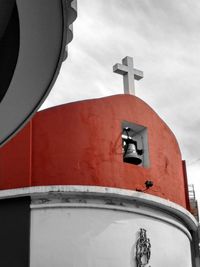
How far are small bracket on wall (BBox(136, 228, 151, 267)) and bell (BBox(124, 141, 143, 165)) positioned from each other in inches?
58.6

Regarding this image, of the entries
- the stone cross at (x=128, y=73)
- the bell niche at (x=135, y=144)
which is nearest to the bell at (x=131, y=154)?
the bell niche at (x=135, y=144)

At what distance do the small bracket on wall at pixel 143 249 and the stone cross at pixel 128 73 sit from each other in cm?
351

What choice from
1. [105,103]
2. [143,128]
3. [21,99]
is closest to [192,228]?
[143,128]

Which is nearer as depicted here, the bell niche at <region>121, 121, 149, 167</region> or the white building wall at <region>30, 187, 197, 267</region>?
the white building wall at <region>30, 187, 197, 267</region>

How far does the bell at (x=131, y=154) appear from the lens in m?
12.2

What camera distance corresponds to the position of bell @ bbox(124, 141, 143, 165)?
12234mm

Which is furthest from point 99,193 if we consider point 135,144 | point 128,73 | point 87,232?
point 128,73

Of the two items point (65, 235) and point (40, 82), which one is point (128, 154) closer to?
point (65, 235)

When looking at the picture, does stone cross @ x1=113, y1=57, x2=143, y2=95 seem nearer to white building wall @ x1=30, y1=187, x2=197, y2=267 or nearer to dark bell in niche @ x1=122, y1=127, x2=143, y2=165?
dark bell in niche @ x1=122, y1=127, x2=143, y2=165

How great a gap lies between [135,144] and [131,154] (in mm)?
594

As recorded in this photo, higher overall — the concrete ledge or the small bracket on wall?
the concrete ledge

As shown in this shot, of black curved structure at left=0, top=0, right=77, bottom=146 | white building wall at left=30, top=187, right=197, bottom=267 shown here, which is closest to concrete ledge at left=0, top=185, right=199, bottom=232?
white building wall at left=30, top=187, right=197, bottom=267

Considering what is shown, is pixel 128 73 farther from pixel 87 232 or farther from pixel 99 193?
pixel 87 232

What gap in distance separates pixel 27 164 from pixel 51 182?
61cm
